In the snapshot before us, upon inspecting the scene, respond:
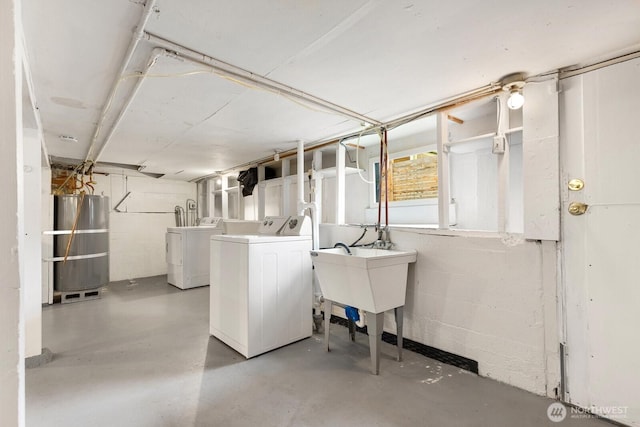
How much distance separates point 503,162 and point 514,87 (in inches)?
19.5

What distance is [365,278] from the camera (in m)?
2.12

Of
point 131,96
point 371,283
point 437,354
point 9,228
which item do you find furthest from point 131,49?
point 437,354

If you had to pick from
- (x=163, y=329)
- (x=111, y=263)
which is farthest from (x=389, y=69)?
(x=111, y=263)

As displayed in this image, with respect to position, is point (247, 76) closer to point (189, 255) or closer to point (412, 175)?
point (412, 175)

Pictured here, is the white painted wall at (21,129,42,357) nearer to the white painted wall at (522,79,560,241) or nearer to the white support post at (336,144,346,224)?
the white support post at (336,144,346,224)

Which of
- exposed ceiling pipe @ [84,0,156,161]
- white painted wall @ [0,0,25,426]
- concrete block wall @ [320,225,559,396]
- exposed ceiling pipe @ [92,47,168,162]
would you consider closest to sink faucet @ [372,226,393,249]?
concrete block wall @ [320,225,559,396]

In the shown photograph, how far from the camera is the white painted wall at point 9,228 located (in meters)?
0.94

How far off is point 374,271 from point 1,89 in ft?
6.62

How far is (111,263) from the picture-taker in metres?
5.57

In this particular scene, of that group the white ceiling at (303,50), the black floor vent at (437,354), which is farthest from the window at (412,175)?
the black floor vent at (437,354)

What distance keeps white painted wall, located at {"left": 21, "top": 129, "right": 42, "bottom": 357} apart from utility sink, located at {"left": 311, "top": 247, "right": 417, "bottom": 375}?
2.24 m

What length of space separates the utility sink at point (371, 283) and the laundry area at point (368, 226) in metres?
0.02

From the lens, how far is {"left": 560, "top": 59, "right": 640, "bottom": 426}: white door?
5.27 ft

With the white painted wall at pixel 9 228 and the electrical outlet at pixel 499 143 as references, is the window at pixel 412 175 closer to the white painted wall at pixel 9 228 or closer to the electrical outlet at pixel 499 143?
the electrical outlet at pixel 499 143
